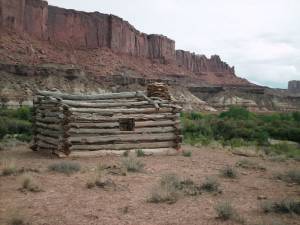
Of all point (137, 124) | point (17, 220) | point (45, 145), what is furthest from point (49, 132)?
point (17, 220)

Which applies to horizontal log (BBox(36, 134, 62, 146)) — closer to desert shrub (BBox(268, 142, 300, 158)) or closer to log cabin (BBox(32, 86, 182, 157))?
log cabin (BBox(32, 86, 182, 157))

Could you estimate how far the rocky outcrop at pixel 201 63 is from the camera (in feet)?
461

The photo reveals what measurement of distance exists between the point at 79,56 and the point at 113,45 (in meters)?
15.8

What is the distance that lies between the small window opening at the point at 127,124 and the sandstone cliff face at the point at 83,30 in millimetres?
69799

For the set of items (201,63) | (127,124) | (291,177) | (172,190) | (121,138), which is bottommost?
(291,177)

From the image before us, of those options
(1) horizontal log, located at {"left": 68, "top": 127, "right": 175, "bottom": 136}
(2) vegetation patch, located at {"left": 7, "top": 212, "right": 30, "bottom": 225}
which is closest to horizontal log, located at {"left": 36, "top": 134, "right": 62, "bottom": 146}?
(1) horizontal log, located at {"left": 68, "top": 127, "right": 175, "bottom": 136}

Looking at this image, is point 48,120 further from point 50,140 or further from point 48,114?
point 50,140

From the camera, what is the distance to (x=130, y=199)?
7363mm

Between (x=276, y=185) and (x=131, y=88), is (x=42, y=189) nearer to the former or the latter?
(x=276, y=185)

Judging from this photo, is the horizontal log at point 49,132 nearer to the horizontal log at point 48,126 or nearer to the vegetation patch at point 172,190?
the horizontal log at point 48,126

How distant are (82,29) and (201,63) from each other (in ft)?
181

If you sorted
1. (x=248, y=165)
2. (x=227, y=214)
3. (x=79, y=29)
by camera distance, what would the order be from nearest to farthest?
(x=227, y=214), (x=248, y=165), (x=79, y=29)

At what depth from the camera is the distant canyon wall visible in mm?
84188

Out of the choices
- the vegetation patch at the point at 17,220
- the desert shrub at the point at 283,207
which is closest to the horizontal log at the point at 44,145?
the vegetation patch at the point at 17,220
